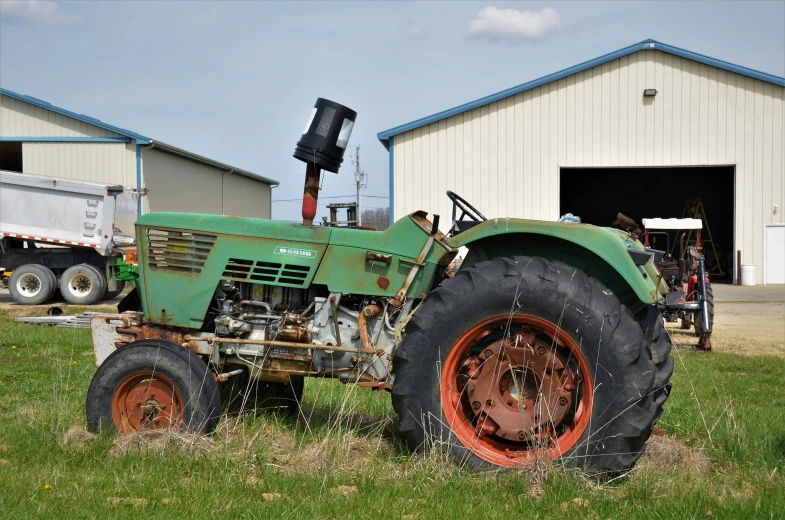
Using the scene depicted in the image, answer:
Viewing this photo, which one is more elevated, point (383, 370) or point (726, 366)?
point (383, 370)

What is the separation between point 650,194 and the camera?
3297 cm

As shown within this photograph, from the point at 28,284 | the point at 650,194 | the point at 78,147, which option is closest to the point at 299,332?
the point at 28,284

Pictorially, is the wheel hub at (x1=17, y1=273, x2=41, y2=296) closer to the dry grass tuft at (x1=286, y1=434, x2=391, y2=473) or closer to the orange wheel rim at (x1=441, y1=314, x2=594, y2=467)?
the dry grass tuft at (x1=286, y1=434, x2=391, y2=473)

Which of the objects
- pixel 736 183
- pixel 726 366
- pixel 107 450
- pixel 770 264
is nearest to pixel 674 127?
pixel 736 183

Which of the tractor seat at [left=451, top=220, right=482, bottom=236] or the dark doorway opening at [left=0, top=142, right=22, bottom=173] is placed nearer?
the tractor seat at [left=451, top=220, right=482, bottom=236]

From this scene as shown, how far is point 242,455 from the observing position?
4.37m

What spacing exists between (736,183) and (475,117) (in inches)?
282

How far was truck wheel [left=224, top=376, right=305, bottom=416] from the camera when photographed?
560 cm

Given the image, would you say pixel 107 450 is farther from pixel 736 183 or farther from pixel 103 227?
pixel 736 183

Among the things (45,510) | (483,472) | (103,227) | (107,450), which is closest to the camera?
(45,510)

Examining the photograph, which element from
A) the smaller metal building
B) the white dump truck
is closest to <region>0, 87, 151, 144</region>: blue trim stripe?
the smaller metal building

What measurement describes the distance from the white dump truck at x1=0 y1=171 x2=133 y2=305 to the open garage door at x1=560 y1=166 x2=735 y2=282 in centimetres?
1952

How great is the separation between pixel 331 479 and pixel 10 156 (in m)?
27.2

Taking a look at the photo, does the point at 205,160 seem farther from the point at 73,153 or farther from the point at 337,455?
the point at 337,455
